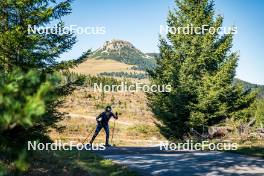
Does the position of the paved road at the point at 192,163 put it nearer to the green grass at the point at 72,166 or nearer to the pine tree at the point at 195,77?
the green grass at the point at 72,166

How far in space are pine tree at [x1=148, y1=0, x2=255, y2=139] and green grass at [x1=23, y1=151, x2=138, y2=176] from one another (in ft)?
45.7

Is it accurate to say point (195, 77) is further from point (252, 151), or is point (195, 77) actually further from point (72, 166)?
point (72, 166)

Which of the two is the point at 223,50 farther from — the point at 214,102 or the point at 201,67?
the point at 214,102

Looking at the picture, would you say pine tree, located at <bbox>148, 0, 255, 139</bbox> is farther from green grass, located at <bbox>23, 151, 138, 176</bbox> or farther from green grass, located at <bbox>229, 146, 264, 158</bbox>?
green grass, located at <bbox>23, 151, 138, 176</bbox>

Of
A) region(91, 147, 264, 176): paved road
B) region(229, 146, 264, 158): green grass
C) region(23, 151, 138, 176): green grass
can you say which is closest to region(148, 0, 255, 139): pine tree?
region(229, 146, 264, 158): green grass

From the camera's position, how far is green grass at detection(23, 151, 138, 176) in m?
11.2

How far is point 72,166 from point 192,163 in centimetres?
406

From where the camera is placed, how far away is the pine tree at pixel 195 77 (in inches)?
1070

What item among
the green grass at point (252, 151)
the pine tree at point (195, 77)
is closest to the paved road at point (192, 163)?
the green grass at point (252, 151)

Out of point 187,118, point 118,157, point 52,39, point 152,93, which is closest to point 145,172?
point 118,157

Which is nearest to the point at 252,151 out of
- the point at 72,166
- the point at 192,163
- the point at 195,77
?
the point at 192,163

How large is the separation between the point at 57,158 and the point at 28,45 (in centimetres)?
487

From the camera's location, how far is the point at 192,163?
43.3 ft

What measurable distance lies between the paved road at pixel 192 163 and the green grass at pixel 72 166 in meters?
0.63
